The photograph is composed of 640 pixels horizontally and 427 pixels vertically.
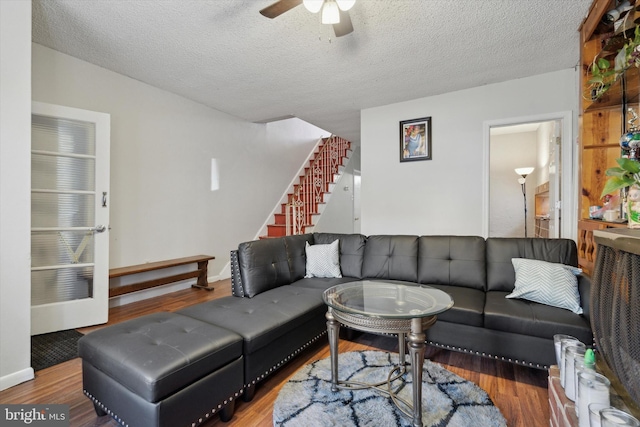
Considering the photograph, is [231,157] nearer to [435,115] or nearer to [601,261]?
[435,115]

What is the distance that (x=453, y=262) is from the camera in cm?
263

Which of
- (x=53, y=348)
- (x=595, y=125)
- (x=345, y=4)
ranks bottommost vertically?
(x=53, y=348)

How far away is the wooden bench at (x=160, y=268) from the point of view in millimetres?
3102

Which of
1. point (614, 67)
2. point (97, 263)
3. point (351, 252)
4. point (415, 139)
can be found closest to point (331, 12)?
point (614, 67)

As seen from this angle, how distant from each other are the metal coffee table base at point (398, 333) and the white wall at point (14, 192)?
2035 mm

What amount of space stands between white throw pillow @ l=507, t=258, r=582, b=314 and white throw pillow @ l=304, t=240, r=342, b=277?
58.2 inches

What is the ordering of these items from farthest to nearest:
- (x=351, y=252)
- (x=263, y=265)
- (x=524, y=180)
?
(x=524, y=180)
(x=351, y=252)
(x=263, y=265)

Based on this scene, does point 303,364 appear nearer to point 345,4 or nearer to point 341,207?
point 345,4

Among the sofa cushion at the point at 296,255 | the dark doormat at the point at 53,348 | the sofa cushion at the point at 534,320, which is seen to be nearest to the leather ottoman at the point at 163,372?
the dark doormat at the point at 53,348

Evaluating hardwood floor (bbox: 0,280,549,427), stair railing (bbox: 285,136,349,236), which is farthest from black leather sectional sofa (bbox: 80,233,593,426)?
stair railing (bbox: 285,136,349,236)

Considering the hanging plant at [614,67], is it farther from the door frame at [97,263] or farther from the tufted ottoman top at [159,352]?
the door frame at [97,263]

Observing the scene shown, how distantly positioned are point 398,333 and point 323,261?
55.2 inches

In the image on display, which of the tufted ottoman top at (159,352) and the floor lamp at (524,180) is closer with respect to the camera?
the tufted ottoman top at (159,352)

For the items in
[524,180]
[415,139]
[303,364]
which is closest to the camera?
[303,364]
